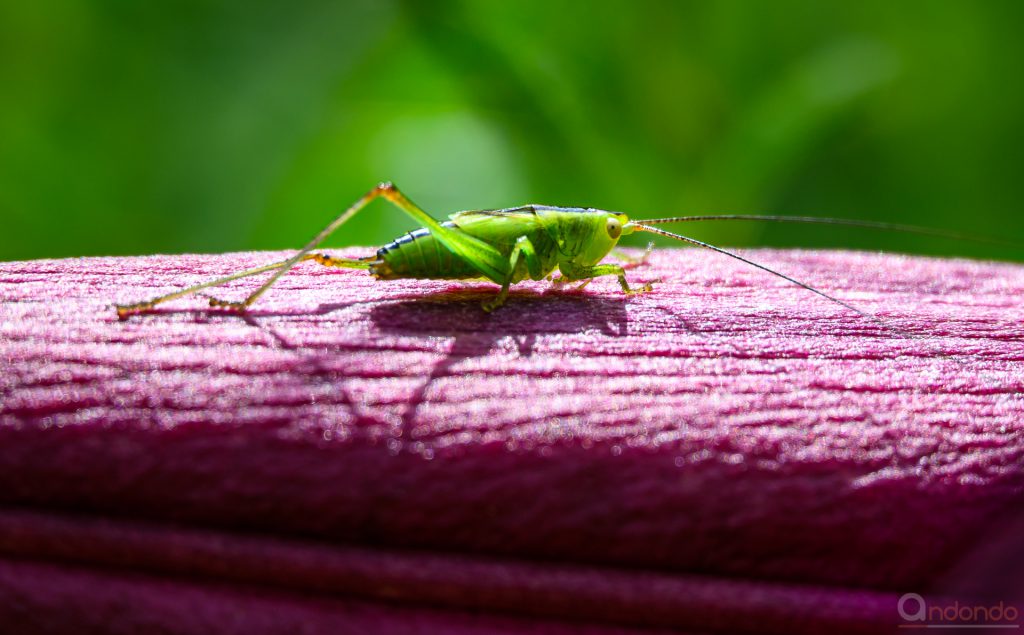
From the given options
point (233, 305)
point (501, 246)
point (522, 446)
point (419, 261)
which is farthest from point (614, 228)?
point (522, 446)

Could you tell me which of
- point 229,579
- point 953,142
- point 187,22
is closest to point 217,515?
point 229,579

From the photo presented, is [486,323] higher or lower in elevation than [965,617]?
higher

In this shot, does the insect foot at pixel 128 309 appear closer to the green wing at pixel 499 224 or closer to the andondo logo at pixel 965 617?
the andondo logo at pixel 965 617

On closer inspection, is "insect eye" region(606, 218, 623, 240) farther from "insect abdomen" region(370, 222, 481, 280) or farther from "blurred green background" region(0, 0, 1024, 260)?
"blurred green background" region(0, 0, 1024, 260)

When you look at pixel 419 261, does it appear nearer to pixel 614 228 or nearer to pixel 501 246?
pixel 501 246

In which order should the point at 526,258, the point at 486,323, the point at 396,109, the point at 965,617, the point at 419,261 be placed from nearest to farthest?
the point at 965,617 < the point at 486,323 < the point at 419,261 < the point at 526,258 < the point at 396,109

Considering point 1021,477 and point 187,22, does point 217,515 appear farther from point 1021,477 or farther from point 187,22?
point 187,22
